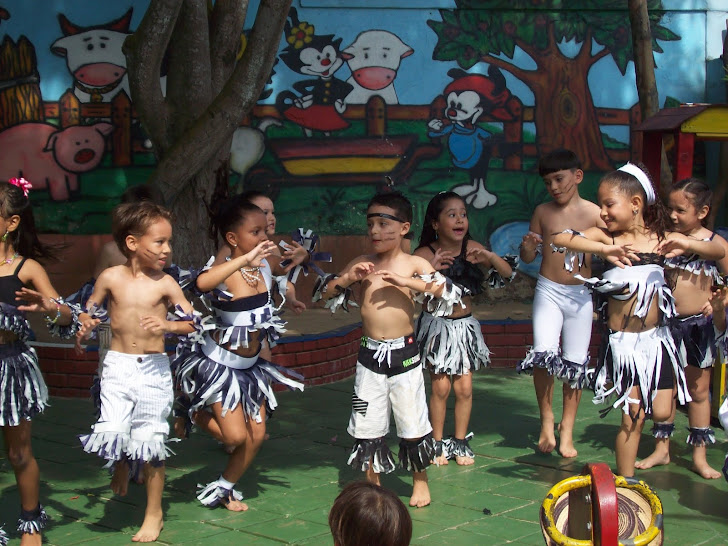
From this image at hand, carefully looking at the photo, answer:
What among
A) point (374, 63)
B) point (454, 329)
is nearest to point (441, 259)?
point (454, 329)

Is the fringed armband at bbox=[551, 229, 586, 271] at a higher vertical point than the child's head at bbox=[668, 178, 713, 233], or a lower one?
lower

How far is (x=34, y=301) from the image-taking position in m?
4.64

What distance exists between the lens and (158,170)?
26.0 feet

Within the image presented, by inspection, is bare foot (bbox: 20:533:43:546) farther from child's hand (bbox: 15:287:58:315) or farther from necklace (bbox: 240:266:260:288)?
necklace (bbox: 240:266:260:288)

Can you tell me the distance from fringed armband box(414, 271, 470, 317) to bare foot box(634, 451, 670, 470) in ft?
5.13

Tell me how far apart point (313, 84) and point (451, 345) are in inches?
244

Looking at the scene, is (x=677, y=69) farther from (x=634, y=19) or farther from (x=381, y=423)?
(x=381, y=423)

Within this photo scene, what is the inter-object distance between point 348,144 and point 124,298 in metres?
7.03

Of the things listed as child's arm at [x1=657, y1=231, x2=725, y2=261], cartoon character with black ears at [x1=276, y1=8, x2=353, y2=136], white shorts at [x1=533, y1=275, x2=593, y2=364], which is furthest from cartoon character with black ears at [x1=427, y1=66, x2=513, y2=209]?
child's arm at [x1=657, y1=231, x2=725, y2=261]

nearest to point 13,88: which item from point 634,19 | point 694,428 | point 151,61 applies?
point 151,61

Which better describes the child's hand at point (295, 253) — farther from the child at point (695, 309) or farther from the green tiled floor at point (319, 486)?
the child at point (695, 309)

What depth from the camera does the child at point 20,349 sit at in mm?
4637

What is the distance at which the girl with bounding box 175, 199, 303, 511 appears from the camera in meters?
5.29

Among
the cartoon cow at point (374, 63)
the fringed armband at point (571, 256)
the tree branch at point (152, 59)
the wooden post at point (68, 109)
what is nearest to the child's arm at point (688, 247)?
the fringed armband at point (571, 256)
